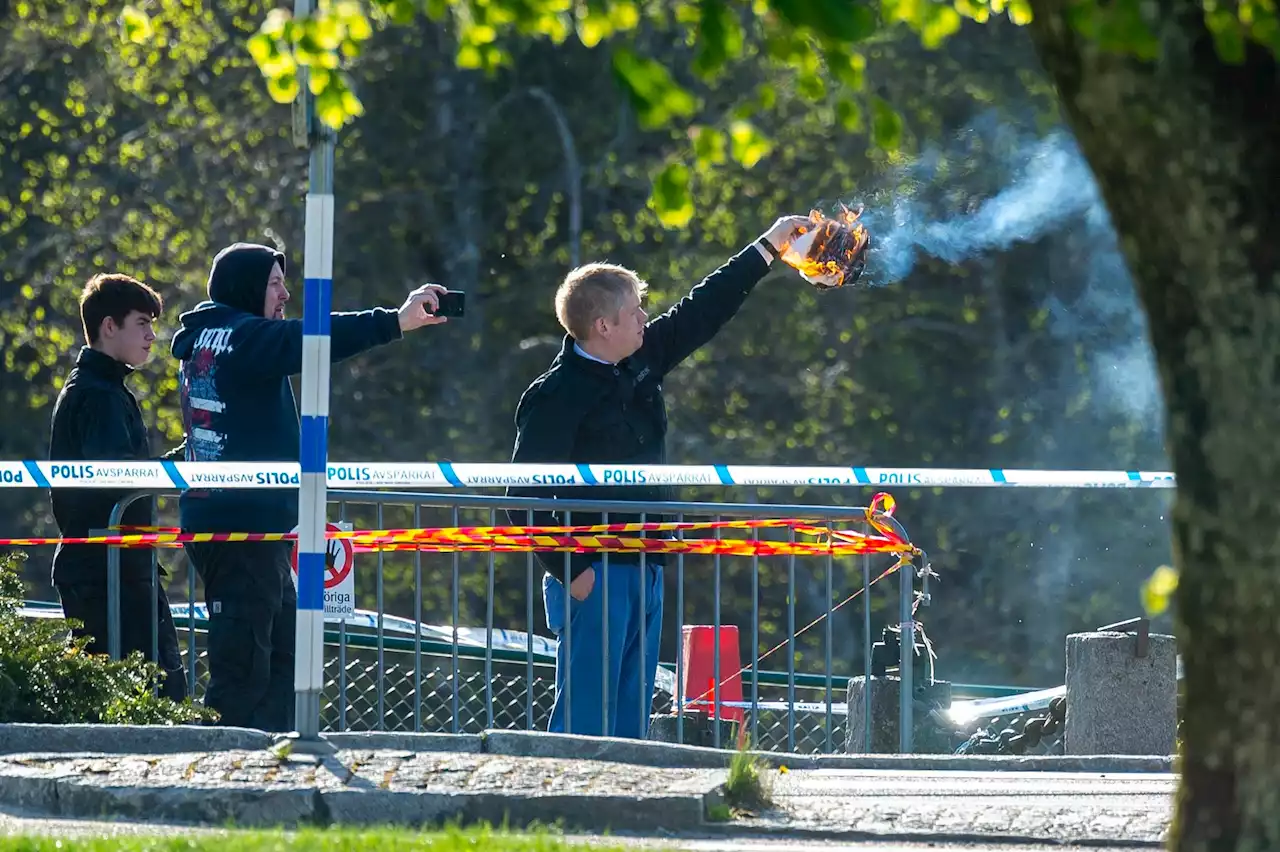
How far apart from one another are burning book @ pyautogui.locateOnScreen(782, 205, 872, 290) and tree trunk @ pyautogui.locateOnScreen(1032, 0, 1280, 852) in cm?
482

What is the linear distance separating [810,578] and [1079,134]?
70.9ft

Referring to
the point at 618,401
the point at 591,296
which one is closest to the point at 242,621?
the point at 618,401

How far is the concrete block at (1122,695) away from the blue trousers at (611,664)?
1.79 m

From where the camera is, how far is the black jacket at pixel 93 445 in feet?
32.3

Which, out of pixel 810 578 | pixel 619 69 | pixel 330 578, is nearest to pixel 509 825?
pixel 619 69

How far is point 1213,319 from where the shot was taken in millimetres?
4871

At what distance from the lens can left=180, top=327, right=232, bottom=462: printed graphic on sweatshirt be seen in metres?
9.24

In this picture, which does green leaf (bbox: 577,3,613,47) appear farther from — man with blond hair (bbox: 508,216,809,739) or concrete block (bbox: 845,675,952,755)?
concrete block (bbox: 845,675,952,755)

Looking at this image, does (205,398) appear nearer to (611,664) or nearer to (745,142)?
(611,664)

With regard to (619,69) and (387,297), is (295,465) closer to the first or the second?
(619,69)

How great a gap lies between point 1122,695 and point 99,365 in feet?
13.7

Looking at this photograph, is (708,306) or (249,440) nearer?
(249,440)

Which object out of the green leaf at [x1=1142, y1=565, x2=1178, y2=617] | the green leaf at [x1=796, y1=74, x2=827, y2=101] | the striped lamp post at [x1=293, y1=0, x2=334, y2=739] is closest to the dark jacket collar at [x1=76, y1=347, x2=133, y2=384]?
the striped lamp post at [x1=293, y1=0, x2=334, y2=739]

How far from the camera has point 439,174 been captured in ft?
87.0
